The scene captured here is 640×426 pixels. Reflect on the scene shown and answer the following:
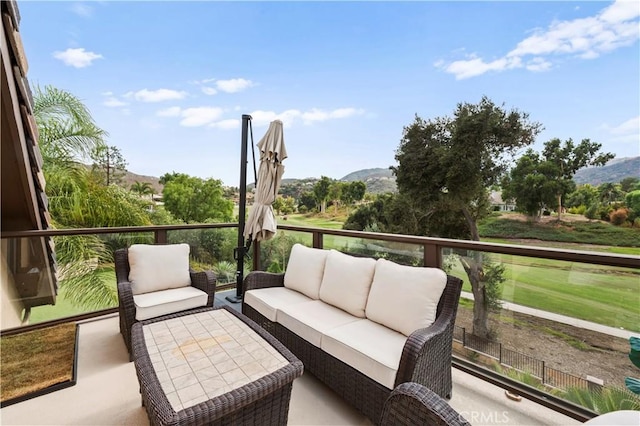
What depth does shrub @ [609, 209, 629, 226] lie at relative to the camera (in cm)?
1155

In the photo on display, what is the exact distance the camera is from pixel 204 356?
5.70 feet

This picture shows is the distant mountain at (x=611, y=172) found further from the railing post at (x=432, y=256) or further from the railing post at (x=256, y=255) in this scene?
the railing post at (x=256, y=255)

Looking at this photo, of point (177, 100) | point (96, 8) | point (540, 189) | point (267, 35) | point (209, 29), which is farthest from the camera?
point (540, 189)

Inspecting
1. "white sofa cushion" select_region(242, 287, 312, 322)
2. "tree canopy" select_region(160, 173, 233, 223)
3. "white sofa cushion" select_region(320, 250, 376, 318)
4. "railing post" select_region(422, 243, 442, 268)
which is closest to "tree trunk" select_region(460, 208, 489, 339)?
"railing post" select_region(422, 243, 442, 268)

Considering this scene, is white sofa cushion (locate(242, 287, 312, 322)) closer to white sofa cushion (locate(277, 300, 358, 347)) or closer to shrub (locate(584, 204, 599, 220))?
white sofa cushion (locate(277, 300, 358, 347))

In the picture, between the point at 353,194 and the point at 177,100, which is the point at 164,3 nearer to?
the point at 177,100

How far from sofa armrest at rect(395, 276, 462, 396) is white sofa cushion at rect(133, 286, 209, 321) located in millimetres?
2289

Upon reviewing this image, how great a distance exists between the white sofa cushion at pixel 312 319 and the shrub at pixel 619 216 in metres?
15.0

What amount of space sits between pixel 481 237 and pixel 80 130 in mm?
15121

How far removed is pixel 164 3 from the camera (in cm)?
620

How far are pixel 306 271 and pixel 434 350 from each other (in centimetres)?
152

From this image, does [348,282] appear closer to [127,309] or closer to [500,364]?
[500,364]

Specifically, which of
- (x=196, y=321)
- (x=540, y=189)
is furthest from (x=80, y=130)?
(x=540, y=189)

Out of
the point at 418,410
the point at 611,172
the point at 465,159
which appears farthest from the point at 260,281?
the point at 611,172
